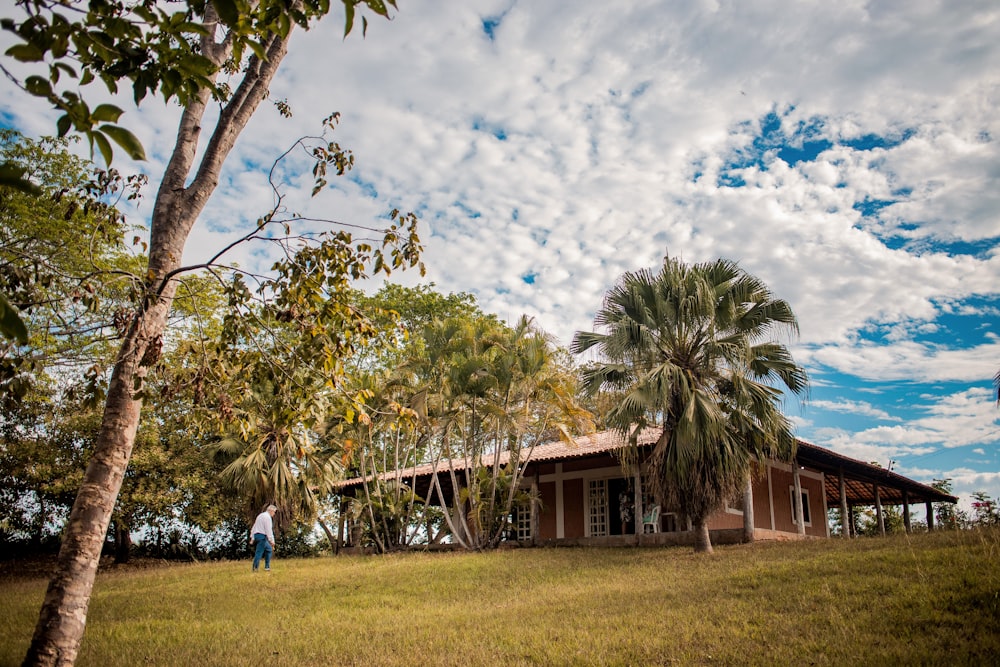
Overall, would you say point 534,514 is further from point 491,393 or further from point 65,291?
point 65,291

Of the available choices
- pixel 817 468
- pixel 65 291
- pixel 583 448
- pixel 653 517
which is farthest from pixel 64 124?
pixel 817 468

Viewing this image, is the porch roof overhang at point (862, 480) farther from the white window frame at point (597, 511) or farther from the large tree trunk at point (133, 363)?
the large tree trunk at point (133, 363)

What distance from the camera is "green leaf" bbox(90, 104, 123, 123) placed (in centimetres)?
232

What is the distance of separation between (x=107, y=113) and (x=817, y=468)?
2348 centimetres

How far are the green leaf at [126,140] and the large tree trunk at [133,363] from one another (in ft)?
9.27

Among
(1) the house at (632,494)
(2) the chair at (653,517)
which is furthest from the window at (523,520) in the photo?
(2) the chair at (653,517)

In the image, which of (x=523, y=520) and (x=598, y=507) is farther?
(x=523, y=520)

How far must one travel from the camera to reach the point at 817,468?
2220 cm

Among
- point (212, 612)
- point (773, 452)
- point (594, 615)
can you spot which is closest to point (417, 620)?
point (594, 615)

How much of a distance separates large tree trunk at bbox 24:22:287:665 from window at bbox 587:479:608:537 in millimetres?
16909

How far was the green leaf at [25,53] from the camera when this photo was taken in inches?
90.4

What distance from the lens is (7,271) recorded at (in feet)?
15.2

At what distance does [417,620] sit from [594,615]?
247 centimetres

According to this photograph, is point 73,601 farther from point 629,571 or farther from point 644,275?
point 644,275
